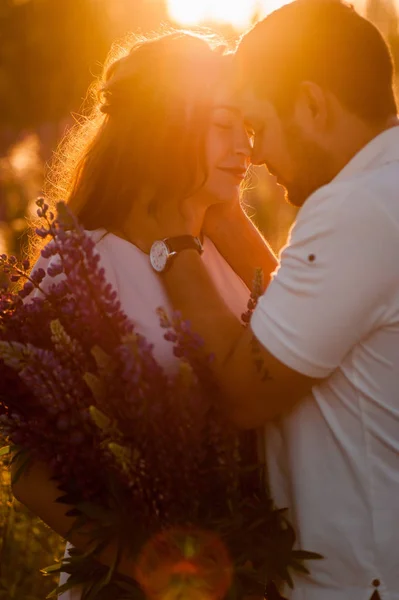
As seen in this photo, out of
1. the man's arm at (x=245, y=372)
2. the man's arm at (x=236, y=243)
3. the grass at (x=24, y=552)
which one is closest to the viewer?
the man's arm at (x=245, y=372)

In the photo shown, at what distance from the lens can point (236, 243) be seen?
12.5 feet

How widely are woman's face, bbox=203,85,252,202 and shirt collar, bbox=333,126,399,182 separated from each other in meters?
0.82

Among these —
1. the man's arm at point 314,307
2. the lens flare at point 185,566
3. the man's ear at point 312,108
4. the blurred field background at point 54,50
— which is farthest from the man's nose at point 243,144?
the blurred field background at point 54,50

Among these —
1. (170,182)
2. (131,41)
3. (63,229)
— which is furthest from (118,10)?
(63,229)

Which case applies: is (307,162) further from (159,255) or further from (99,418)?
(99,418)

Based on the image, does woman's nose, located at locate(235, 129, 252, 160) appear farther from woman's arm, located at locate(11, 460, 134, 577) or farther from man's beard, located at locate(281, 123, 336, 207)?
woman's arm, located at locate(11, 460, 134, 577)

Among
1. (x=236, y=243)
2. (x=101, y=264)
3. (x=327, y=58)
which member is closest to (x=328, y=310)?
(x=327, y=58)

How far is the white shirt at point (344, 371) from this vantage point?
2.28m

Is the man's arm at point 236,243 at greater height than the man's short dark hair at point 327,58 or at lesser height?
lesser

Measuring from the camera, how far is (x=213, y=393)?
247 centimetres

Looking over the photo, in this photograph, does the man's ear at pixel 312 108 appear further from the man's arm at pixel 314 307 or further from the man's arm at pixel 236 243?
the man's arm at pixel 236 243

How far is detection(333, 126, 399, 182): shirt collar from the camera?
8.05 feet

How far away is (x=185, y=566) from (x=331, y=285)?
864 millimetres

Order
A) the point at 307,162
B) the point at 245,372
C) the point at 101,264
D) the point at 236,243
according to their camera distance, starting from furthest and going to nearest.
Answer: the point at 236,243 → the point at 101,264 → the point at 307,162 → the point at 245,372
